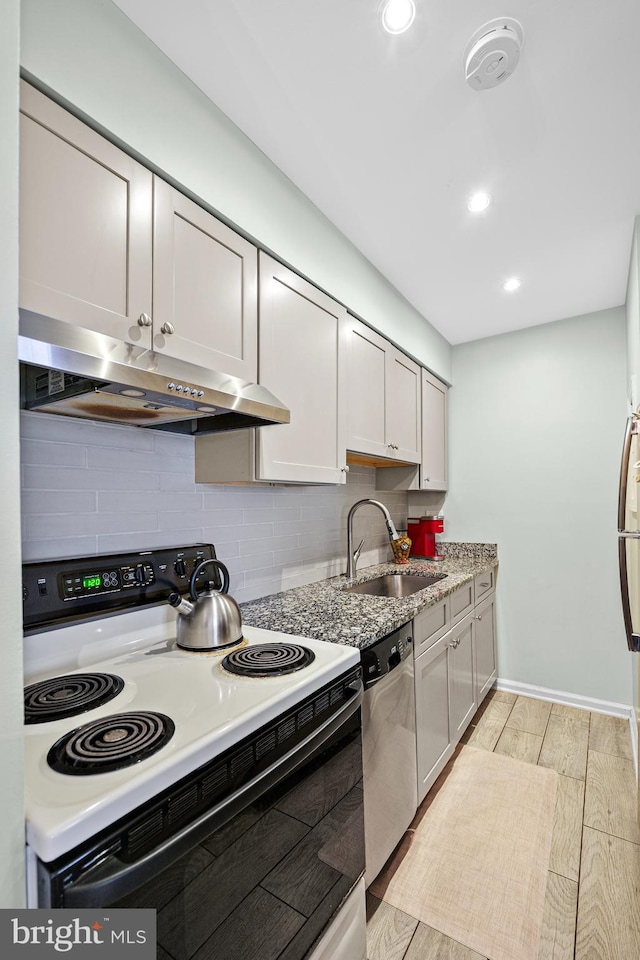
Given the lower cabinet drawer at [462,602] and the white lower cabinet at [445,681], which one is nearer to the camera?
the white lower cabinet at [445,681]

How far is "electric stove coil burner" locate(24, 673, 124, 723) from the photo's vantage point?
95 centimetres

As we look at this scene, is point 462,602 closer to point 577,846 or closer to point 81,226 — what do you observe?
point 577,846

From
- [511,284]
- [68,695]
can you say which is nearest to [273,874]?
[68,695]

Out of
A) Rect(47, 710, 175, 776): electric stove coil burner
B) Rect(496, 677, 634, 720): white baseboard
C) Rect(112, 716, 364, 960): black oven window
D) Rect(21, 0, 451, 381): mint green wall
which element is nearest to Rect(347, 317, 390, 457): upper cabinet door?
Rect(21, 0, 451, 381): mint green wall

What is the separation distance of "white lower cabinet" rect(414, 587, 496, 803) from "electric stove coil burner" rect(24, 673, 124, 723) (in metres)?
1.13

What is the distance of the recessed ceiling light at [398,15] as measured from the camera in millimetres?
1112

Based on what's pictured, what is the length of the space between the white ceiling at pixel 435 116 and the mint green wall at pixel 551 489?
820 mm

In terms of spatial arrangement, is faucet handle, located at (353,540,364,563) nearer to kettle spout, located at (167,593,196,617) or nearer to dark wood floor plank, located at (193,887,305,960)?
kettle spout, located at (167,593,196,617)

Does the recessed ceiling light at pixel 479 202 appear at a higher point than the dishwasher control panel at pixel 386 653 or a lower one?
higher

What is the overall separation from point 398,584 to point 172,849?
6.77 feet

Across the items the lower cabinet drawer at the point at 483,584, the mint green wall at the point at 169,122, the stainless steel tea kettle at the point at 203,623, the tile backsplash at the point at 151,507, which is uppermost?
the mint green wall at the point at 169,122

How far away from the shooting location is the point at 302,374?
5.84ft

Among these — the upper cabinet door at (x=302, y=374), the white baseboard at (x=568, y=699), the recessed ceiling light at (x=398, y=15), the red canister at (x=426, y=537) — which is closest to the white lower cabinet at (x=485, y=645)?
the white baseboard at (x=568, y=699)

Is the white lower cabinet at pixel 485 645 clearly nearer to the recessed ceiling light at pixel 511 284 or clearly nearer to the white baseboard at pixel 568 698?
the white baseboard at pixel 568 698
